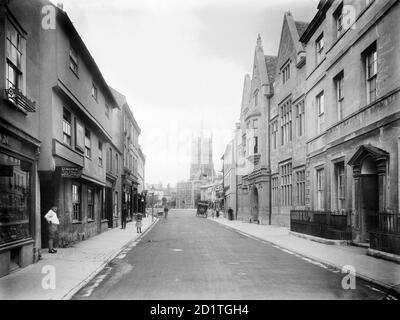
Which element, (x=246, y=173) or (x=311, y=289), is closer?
(x=311, y=289)

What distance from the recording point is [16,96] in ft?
36.5

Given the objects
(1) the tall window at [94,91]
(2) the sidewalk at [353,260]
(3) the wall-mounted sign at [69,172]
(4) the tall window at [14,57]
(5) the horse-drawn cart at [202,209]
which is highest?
(1) the tall window at [94,91]

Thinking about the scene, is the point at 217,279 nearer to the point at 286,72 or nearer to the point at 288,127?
the point at 288,127

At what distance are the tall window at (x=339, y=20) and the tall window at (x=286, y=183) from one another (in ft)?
37.5

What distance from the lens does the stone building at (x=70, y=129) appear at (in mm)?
14891

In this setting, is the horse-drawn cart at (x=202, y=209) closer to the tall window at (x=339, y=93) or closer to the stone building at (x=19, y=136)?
the tall window at (x=339, y=93)

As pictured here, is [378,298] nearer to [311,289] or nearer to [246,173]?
[311,289]

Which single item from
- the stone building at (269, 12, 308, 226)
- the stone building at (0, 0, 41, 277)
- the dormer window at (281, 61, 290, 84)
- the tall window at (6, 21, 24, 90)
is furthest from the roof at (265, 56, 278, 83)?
the tall window at (6, 21, 24, 90)

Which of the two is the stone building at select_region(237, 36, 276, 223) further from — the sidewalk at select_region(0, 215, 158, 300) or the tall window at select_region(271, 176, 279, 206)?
the sidewalk at select_region(0, 215, 158, 300)

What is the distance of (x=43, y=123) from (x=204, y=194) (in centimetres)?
12841

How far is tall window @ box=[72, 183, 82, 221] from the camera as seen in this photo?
18.9 m

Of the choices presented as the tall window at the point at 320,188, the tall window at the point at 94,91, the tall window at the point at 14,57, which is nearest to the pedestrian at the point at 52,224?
the tall window at the point at 14,57
